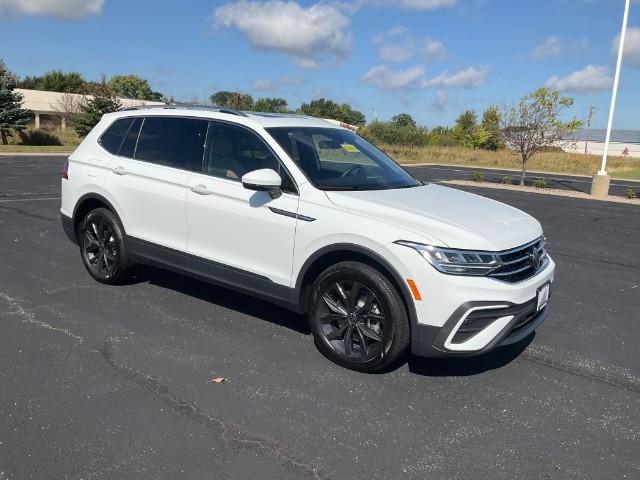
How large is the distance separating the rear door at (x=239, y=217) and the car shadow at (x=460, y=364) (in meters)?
1.17

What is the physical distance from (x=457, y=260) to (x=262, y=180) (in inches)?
59.2

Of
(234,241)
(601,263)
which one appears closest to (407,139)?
(601,263)

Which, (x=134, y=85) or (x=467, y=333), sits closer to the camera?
(x=467, y=333)

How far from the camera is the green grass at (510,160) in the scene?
4025cm

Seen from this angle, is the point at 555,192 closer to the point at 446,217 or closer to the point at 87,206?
the point at 87,206

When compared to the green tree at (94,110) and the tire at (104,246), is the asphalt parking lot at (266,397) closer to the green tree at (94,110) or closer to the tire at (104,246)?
the tire at (104,246)

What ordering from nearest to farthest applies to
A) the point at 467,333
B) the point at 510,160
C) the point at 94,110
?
the point at 467,333
the point at 94,110
the point at 510,160

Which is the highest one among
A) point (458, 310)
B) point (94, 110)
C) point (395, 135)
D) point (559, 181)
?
point (395, 135)

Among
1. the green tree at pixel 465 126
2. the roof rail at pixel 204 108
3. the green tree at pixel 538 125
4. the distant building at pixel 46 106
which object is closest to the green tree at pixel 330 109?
the green tree at pixel 465 126

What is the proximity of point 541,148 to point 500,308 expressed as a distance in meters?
21.3

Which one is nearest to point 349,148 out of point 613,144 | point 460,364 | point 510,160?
point 460,364

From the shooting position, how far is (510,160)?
45.8m

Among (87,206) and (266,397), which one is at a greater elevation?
(87,206)

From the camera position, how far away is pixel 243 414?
3430 mm
